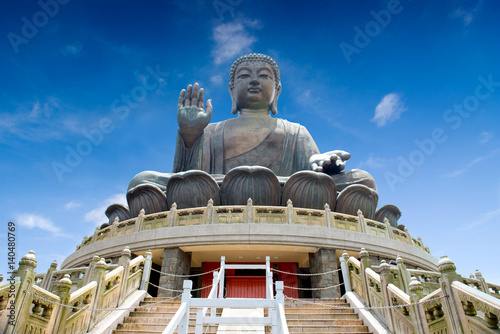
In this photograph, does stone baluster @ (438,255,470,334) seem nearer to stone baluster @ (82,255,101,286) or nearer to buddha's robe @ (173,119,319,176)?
stone baluster @ (82,255,101,286)

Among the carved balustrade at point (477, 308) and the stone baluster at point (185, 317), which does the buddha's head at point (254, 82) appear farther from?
the carved balustrade at point (477, 308)

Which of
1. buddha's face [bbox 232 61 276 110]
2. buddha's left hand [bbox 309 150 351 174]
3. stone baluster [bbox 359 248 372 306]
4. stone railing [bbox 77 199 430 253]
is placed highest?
buddha's face [bbox 232 61 276 110]

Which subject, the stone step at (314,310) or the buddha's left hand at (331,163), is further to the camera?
the buddha's left hand at (331,163)

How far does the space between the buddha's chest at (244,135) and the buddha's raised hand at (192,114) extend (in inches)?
51.4

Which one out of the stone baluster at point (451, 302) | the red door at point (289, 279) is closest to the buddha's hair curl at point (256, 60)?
the red door at point (289, 279)

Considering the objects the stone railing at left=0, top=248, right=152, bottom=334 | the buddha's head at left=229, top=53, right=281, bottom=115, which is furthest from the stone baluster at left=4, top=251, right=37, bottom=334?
the buddha's head at left=229, top=53, right=281, bottom=115

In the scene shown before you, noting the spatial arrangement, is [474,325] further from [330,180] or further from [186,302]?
[330,180]

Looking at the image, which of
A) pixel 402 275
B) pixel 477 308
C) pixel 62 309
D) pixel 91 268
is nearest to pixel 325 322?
pixel 402 275

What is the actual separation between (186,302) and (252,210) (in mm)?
5998

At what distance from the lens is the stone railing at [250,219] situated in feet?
29.9

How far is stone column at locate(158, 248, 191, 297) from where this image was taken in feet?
26.0

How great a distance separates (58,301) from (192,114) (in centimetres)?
999

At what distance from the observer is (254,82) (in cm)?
1548

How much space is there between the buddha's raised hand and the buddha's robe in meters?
0.38
